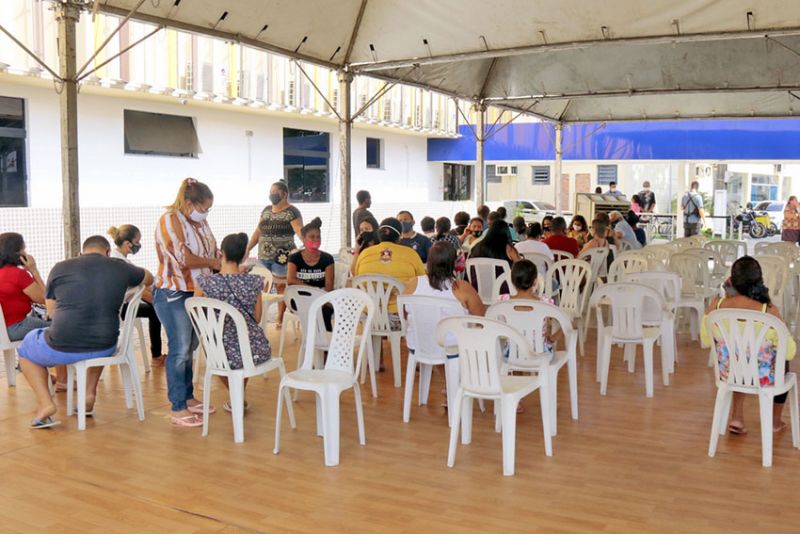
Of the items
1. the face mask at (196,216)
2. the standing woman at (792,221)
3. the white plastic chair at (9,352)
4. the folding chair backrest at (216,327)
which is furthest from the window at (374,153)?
the folding chair backrest at (216,327)

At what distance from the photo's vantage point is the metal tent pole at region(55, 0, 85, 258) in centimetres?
619

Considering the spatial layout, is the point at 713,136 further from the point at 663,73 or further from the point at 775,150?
the point at 663,73

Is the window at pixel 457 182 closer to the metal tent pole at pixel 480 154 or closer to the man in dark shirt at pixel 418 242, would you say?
the metal tent pole at pixel 480 154

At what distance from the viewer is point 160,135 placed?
15508mm

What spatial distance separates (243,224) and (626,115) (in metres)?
8.24

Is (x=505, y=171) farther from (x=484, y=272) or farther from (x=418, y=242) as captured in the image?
(x=484, y=272)

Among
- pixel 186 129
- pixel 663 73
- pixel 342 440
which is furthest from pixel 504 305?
pixel 186 129

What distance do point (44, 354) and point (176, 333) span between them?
796 mm

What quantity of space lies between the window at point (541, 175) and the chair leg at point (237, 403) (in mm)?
25734

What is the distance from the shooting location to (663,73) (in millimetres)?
12359

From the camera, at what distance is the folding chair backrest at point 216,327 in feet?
15.1

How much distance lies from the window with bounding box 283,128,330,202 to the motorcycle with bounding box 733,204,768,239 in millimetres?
11623

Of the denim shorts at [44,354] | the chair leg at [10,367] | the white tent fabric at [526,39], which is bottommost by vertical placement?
the chair leg at [10,367]

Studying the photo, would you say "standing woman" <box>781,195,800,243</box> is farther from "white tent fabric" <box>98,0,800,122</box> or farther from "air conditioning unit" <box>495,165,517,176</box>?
"air conditioning unit" <box>495,165,517,176</box>
